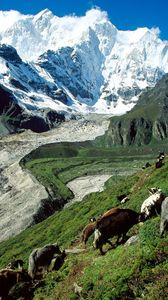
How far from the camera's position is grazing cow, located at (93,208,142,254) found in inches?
1367

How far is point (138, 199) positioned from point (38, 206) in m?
129

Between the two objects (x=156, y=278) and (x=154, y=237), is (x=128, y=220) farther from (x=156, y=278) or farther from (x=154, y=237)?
(x=156, y=278)

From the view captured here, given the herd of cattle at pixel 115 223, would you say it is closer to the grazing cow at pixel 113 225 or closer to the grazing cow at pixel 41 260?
the grazing cow at pixel 113 225

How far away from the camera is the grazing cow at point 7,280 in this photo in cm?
3341

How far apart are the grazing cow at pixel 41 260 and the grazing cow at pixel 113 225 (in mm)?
4293

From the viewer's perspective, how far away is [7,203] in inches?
7844

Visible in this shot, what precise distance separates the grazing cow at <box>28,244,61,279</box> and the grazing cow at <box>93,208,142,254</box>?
4.29 m

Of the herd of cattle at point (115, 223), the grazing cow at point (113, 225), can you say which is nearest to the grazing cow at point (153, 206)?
the herd of cattle at point (115, 223)

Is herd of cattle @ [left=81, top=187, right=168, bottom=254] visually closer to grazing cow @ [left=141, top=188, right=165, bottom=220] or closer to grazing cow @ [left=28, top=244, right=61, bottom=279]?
grazing cow @ [left=141, top=188, right=165, bottom=220]

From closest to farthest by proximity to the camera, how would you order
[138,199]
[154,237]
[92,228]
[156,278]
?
[156,278] → [154,237] → [92,228] → [138,199]

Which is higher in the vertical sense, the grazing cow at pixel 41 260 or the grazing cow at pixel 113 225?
the grazing cow at pixel 113 225

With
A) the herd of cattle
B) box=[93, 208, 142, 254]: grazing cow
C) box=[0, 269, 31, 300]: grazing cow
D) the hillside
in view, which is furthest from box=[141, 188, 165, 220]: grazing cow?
box=[0, 269, 31, 300]: grazing cow

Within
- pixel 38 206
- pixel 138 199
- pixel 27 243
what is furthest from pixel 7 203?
pixel 138 199

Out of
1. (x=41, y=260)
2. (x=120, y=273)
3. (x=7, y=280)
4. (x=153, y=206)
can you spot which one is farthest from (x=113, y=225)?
(x=7, y=280)
